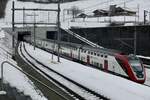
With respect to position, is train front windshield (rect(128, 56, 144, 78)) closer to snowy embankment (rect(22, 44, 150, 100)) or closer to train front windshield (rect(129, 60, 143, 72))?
train front windshield (rect(129, 60, 143, 72))

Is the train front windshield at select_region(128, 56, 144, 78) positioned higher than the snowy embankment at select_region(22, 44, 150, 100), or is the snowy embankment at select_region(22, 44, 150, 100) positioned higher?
the train front windshield at select_region(128, 56, 144, 78)

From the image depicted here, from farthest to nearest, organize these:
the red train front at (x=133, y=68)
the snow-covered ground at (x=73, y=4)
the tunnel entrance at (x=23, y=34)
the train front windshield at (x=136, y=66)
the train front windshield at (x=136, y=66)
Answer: the snow-covered ground at (x=73, y=4), the tunnel entrance at (x=23, y=34), the train front windshield at (x=136, y=66), the train front windshield at (x=136, y=66), the red train front at (x=133, y=68)

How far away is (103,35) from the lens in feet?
246

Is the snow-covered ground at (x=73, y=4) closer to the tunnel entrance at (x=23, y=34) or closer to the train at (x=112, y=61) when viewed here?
the tunnel entrance at (x=23, y=34)

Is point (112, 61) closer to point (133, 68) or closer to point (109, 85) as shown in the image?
point (133, 68)

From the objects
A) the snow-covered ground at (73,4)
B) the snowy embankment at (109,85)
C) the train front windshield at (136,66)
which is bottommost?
the snowy embankment at (109,85)

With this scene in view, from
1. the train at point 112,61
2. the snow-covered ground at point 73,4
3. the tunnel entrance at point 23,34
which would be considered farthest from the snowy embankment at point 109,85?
the snow-covered ground at point 73,4

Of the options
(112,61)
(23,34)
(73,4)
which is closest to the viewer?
(112,61)

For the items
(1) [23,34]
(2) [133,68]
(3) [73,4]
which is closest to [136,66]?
(2) [133,68]

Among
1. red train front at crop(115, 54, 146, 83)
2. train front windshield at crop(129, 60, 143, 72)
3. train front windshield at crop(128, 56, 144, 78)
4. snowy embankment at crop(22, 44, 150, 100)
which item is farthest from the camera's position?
train front windshield at crop(129, 60, 143, 72)

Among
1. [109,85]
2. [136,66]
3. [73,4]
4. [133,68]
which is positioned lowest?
[109,85]

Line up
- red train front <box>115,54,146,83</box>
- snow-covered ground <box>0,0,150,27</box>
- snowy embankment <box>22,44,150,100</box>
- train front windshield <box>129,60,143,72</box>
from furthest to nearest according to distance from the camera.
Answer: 1. snow-covered ground <box>0,0,150,27</box>
2. train front windshield <box>129,60,143,72</box>
3. red train front <box>115,54,146,83</box>
4. snowy embankment <box>22,44,150,100</box>

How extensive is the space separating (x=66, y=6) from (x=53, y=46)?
103 metres

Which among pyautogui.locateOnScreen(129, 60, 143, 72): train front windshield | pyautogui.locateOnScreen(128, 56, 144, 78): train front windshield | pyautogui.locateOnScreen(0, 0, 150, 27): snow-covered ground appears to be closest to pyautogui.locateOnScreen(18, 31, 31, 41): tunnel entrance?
pyautogui.locateOnScreen(0, 0, 150, 27): snow-covered ground
